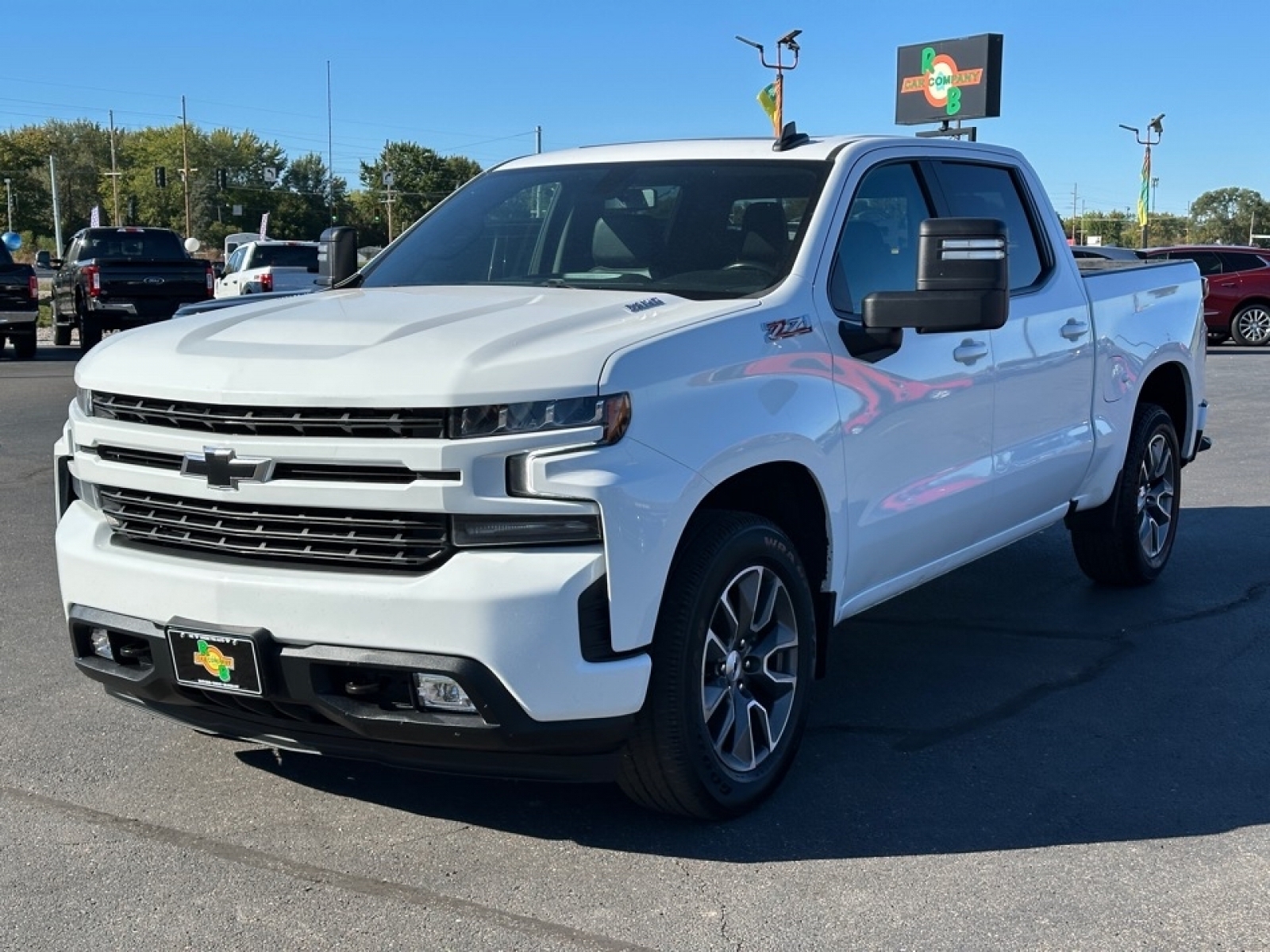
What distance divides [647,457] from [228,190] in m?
125

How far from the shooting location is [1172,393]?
711cm

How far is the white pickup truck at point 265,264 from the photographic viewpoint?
78.4 feet

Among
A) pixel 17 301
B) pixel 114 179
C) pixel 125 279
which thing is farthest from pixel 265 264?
pixel 114 179

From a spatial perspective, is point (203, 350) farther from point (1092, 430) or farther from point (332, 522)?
point (1092, 430)

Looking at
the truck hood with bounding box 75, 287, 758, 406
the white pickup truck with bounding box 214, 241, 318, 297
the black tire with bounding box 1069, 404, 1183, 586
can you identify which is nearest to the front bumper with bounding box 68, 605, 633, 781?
the truck hood with bounding box 75, 287, 758, 406

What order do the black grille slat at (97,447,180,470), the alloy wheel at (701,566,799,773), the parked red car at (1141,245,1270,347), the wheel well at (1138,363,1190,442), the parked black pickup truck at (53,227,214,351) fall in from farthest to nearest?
the parked red car at (1141,245,1270,347)
the parked black pickup truck at (53,227,214,351)
the wheel well at (1138,363,1190,442)
the alloy wheel at (701,566,799,773)
the black grille slat at (97,447,180,470)

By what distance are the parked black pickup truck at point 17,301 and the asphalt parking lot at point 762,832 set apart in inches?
645

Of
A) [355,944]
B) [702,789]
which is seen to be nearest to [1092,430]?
[702,789]

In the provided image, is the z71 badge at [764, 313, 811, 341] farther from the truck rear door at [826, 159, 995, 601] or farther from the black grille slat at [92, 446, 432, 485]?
the black grille slat at [92, 446, 432, 485]

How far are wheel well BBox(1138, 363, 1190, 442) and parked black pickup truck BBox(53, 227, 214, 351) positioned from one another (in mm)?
16274

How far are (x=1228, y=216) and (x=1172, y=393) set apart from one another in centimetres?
14250

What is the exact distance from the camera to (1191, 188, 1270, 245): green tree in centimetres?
12486

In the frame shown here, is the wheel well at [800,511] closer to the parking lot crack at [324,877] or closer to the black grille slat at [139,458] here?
the parking lot crack at [324,877]

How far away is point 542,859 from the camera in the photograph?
3.74m
